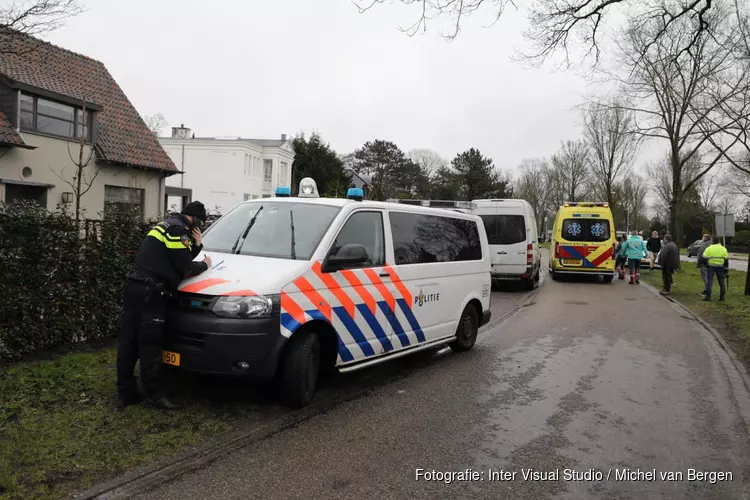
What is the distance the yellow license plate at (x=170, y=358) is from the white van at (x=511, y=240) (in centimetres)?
1291

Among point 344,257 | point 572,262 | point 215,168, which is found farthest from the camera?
point 215,168

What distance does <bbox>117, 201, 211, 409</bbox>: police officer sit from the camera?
4758 mm

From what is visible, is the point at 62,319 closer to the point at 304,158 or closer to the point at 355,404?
the point at 355,404

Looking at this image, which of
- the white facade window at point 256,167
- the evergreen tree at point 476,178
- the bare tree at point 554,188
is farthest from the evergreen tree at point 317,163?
the bare tree at point 554,188

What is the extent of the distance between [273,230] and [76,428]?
2420 millimetres

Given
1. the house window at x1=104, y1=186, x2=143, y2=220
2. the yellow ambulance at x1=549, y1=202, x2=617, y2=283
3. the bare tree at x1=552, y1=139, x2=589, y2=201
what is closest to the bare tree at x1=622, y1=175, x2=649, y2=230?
the bare tree at x1=552, y1=139, x2=589, y2=201

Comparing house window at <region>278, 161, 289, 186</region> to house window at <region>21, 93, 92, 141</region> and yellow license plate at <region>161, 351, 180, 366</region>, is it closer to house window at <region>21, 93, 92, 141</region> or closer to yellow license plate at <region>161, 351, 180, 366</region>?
house window at <region>21, 93, 92, 141</region>

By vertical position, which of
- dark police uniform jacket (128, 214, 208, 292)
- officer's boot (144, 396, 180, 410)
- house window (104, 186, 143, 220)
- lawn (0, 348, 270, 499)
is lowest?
lawn (0, 348, 270, 499)

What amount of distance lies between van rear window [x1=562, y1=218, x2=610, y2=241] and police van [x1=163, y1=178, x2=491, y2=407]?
12.8 metres

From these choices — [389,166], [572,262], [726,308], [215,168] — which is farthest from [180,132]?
[726,308]

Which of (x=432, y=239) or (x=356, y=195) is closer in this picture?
(x=356, y=195)

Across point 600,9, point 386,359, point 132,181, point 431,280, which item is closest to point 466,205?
point 600,9

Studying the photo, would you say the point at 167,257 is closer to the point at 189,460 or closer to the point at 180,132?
the point at 189,460

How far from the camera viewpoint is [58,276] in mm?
6488
